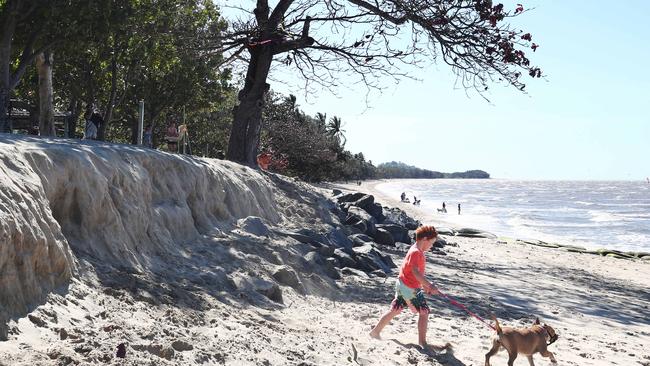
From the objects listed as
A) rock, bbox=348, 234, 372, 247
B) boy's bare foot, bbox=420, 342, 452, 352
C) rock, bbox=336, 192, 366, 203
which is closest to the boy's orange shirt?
boy's bare foot, bbox=420, 342, 452, 352

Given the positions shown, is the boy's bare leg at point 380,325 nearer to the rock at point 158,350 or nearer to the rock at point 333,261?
the rock at point 158,350

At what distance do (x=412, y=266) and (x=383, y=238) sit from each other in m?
9.03

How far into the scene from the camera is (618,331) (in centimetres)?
940

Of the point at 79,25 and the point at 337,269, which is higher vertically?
the point at 79,25

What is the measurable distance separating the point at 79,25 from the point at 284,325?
1063 centimetres

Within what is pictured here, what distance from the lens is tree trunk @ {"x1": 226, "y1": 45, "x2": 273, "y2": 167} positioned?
1652 cm

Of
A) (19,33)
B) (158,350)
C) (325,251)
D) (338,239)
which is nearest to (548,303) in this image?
(325,251)

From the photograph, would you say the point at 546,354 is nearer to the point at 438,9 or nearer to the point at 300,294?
the point at 300,294

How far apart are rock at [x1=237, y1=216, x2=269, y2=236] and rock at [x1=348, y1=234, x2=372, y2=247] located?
307 cm

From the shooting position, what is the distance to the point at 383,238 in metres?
15.8

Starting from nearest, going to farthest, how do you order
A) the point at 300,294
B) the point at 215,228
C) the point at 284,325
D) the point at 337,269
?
1. the point at 284,325
2. the point at 300,294
3. the point at 215,228
4. the point at 337,269

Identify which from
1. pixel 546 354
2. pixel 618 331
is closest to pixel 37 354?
pixel 546 354

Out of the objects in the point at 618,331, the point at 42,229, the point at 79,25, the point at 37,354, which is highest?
the point at 79,25

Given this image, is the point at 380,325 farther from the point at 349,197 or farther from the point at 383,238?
the point at 349,197
